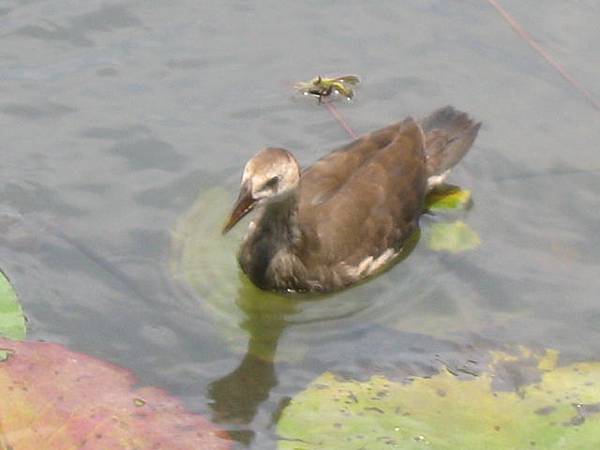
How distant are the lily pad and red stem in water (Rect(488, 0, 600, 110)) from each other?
4.57 meters

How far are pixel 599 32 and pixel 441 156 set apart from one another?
212 cm

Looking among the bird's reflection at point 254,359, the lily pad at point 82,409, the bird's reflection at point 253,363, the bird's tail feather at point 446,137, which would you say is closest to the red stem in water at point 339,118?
the bird's tail feather at point 446,137

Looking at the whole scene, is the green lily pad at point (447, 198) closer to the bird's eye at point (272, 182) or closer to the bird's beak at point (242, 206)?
the bird's eye at point (272, 182)

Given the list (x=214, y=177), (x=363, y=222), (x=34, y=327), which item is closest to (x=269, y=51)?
(x=214, y=177)

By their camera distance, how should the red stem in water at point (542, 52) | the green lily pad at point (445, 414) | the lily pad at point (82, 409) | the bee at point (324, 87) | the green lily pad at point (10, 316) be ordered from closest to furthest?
the lily pad at point (82, 409) < the green lily pad at point (445, 414) < the green lily pad at point (10, 316) < the bee at point (324, 87) < the red stem in water at point (542, 52)

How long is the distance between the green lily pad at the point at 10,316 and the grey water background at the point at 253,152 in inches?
32.0

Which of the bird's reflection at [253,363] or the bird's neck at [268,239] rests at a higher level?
the bird's neck at [268,239]

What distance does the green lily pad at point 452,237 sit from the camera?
8.95m

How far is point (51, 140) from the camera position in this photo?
30.8ft

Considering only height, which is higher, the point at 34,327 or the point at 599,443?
the point at 599,443

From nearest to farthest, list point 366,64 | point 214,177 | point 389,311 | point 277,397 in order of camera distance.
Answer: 1. point 277,397
2. point 389,311
3. point 214,177
4. point 366,64

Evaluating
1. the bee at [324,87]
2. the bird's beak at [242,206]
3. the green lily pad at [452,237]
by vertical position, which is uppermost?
the bird's beak at [242,206]

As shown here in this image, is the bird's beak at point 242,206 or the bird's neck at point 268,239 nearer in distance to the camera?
the bird's beak at point 242,206

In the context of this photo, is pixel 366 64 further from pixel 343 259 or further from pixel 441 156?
pixel 343 259
